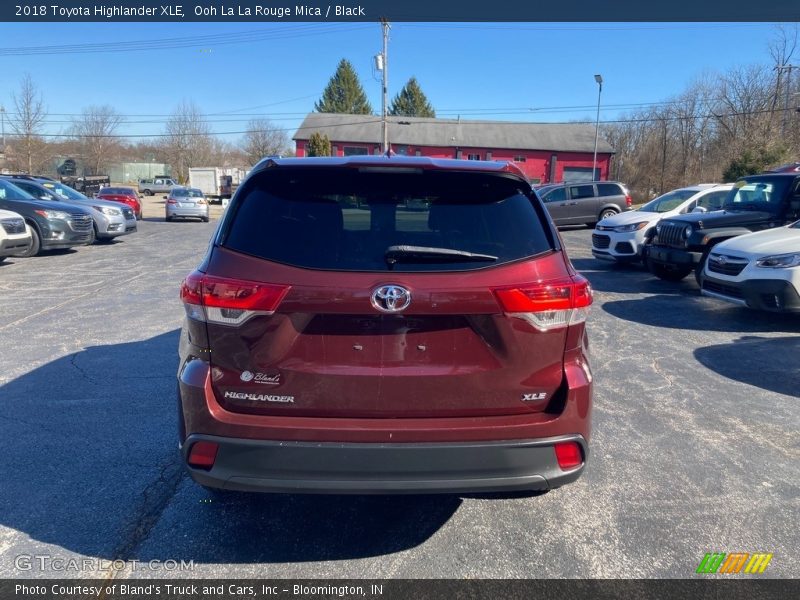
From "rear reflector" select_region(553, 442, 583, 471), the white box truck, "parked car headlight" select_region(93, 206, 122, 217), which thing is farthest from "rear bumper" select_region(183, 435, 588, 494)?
the white box truck

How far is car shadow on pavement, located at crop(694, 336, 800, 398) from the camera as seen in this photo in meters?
5.25

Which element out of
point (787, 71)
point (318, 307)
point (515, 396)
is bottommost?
point (515, 396)

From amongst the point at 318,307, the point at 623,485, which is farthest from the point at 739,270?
the point at 318,307

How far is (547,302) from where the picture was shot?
2.44 meters

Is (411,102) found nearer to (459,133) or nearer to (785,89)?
(459,133)

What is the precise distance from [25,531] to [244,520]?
1091 millimetres

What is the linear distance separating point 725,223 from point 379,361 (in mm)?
9148

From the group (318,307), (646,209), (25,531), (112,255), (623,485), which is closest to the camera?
(318,307)

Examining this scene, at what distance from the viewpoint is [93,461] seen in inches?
143

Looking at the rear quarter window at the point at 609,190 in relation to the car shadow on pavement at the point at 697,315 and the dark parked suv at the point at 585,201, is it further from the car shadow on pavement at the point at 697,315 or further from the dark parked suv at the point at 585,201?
the car shadow on pavement at the point at 697,315

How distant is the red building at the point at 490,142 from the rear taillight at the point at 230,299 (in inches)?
2068

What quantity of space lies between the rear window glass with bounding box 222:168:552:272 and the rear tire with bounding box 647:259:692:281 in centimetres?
887

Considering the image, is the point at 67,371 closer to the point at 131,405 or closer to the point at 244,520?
the point at 131,405

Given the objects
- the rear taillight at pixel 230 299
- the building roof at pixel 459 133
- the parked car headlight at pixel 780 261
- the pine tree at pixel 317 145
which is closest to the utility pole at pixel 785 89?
the building roof at pixel 459 133
